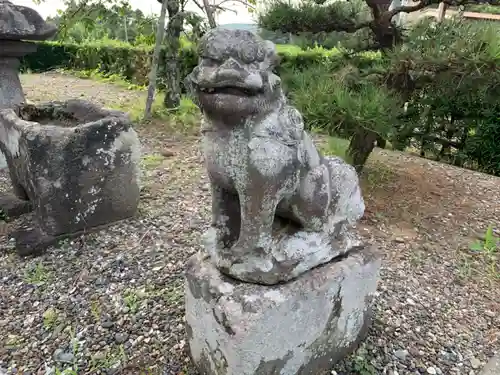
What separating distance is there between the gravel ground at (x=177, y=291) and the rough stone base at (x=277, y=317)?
5.8 inches

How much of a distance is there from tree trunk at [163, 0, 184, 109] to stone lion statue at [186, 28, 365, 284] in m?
3.76

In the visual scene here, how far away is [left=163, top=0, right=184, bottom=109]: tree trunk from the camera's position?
15.4ft

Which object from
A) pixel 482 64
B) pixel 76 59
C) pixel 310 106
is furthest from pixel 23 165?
pixel 76 59

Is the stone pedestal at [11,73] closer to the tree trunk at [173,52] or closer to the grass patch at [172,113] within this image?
the grass patch at [172,113]

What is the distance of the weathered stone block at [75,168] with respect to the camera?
2.23 meters

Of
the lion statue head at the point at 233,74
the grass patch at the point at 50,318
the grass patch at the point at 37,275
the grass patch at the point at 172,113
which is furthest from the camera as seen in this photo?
the grass patch at the point at 172,113

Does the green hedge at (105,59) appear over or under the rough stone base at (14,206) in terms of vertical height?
over

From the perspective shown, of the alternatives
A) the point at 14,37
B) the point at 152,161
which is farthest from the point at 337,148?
the point at 14,37

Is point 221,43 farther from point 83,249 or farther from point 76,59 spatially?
point 76,59

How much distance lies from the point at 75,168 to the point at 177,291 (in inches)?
34.2

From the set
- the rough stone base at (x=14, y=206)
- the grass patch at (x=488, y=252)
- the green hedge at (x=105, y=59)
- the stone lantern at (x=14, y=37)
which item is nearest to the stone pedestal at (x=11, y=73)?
the stone lantern at (x=14, y=37)

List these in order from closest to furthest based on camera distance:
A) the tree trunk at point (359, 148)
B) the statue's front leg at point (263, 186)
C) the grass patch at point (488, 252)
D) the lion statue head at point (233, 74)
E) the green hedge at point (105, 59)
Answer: the lion statue head at point (233, 74)
the statue's front leg at point (263, 186)
the grass patch at point (488, 252)
the tree trunk at point (359, 148)
the green hedge at point (105, 59)

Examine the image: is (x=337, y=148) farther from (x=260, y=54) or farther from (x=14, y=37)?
(x=14, y=37)

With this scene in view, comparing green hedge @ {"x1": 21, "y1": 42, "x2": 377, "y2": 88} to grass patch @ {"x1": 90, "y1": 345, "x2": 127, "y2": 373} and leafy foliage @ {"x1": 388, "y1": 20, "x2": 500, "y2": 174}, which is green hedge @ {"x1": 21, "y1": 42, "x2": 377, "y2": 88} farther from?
grass patch @ {"x1": 90, "y1": 345, "x2": 127, "y2": 373}
